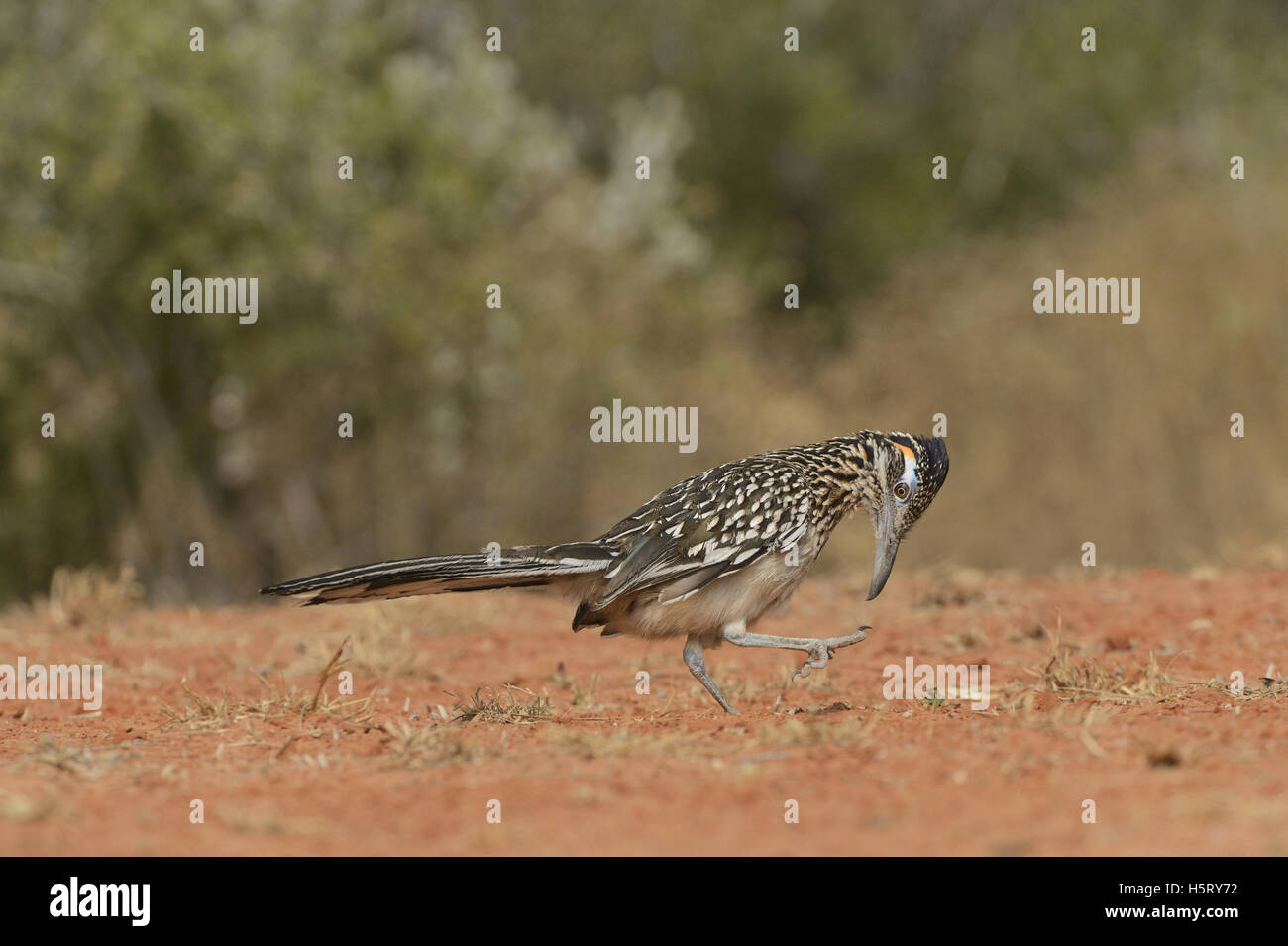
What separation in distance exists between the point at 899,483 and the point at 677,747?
2226 mm

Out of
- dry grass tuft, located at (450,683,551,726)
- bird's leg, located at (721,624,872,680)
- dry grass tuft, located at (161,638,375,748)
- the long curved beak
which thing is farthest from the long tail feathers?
the long curved beak

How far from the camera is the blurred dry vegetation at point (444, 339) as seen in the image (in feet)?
49.6

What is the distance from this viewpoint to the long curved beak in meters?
6.79

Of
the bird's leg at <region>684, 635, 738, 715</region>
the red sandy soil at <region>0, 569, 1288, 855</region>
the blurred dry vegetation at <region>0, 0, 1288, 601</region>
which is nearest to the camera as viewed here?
the red sandy soil at <region>0, 569, 1288, 855</region>

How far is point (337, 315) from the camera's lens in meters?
15.7

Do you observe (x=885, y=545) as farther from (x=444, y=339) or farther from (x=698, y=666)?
(x=444, y=339)

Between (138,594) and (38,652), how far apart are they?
1.26 m

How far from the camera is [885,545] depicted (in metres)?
6.87

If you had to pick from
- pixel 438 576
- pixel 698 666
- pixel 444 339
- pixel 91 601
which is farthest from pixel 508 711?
pixel 444 339

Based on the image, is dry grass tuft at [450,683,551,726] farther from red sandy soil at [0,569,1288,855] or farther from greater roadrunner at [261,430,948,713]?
greater roadrunner at [261,430,948,713]

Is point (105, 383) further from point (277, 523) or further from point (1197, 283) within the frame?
point (1197, 283)

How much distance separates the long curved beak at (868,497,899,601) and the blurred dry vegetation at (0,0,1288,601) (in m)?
4.73

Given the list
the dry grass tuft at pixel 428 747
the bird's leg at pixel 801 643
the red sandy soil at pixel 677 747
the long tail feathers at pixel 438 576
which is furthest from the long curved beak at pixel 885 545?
the dry grass tuft at pixel 428 747

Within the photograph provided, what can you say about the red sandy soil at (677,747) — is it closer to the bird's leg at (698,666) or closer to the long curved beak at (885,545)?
the bird's leg at (698,666)
